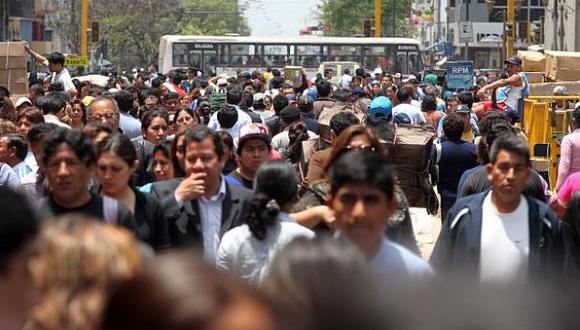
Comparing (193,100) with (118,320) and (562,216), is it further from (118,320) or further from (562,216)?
(118,320)

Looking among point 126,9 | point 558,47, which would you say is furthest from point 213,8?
point 558,47

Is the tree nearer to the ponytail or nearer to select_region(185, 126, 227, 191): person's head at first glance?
select_region(185, 126, 227, 191): person's head

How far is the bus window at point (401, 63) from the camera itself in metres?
50.3

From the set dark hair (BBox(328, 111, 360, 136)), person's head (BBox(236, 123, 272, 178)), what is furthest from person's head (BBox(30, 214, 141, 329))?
dark hair (BBox(328, 111, 360, 136))

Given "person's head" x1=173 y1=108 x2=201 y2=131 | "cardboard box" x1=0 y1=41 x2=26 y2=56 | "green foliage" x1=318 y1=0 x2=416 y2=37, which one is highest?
"green foliage" x1=318 y1=0 x2=416 y2=37

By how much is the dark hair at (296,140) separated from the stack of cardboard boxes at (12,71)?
28.8 feet

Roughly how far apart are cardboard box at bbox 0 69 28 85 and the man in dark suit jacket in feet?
42.6

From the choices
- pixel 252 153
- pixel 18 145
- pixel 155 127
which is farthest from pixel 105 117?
pixel 252 153

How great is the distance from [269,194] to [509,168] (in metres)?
1.15

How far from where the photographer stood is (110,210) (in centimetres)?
624

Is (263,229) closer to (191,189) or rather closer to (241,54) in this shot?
(191,189)

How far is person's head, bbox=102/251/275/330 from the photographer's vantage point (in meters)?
2.23

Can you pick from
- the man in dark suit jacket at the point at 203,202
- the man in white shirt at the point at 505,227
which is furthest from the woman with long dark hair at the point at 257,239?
the man in white shirt at the point at 505,227

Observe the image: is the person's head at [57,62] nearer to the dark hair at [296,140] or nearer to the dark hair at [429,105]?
the dark hair at [429,105]
